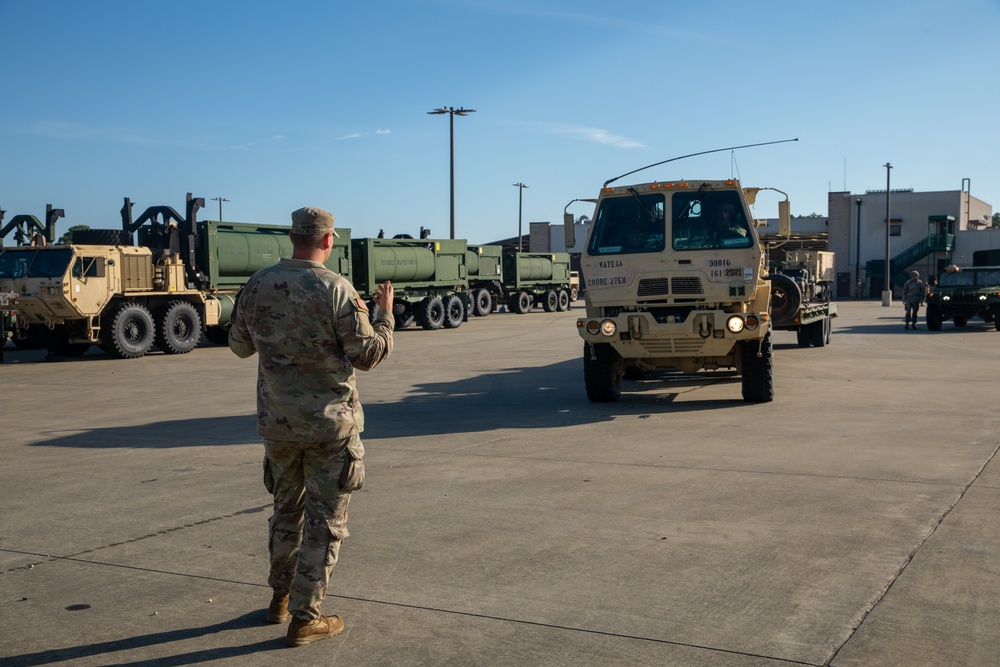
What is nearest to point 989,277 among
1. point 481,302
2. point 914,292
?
point 914,292

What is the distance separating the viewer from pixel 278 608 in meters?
4.66

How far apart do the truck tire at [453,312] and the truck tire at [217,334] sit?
372 inches

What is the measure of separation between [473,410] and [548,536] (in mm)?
6123

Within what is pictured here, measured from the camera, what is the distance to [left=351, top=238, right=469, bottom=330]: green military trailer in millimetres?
31156

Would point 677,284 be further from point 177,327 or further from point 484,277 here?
point 484,277

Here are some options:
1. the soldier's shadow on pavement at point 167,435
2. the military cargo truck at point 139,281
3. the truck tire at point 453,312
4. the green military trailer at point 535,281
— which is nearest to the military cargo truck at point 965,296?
the truck tire at point 453,312

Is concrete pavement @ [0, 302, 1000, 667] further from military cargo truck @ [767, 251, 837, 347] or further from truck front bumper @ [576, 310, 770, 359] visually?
military cargo truck @ [767, 251, 837, 347]

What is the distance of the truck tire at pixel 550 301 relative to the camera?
48.1 metres

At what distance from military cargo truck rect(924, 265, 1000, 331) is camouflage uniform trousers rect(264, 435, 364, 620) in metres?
25.4

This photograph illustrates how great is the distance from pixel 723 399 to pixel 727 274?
5.97 ft

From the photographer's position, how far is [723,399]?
12.8m

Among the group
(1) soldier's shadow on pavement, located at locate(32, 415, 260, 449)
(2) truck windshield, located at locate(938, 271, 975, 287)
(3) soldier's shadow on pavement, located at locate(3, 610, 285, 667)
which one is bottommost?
(1) soldier's shadow on pavement, located at locate(32, 415, 260, 449)

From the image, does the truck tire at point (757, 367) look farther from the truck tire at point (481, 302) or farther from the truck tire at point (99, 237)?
the truck tire at point (481, 302)

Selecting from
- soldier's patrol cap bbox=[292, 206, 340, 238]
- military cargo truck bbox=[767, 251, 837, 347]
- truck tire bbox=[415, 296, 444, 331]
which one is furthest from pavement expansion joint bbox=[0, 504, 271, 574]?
truck tire bbox=[415, 296, 444, 331]
